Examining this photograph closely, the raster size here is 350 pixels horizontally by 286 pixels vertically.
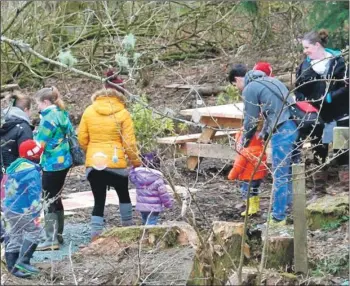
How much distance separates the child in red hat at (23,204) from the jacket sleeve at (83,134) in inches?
38.7

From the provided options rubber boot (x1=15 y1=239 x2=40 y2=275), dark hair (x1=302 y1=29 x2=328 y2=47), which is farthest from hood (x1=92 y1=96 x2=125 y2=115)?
dark hair (x1=302 y1=29 x2=328 y2=47)

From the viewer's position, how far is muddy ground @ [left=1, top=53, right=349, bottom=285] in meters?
5.60

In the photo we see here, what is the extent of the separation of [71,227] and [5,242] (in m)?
2.08

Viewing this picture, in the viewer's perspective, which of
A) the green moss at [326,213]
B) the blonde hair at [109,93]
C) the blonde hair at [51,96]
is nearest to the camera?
the green moss at [326,213]

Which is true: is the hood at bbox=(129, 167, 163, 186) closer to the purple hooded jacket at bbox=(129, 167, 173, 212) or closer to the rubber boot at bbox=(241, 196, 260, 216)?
the purple hooded jacket at bbox=(129, 167, 173, 212)

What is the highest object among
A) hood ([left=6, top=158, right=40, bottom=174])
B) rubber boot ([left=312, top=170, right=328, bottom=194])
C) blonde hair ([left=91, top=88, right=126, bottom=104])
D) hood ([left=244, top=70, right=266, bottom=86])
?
hood ([left=244, top=70, right=266, bottom=86])

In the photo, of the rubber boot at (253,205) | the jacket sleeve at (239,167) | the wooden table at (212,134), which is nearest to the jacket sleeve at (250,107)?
the jacket sleeve at (239,167)

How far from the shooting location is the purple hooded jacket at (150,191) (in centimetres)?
693

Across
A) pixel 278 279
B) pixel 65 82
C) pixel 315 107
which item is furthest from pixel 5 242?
pixel 65 82

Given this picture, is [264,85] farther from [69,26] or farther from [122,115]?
[69,26]

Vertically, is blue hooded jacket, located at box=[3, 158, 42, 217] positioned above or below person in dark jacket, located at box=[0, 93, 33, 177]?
below

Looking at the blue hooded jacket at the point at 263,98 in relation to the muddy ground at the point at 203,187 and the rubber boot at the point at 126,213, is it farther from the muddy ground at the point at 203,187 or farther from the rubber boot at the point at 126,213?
the rubber boot at the point at 126,213

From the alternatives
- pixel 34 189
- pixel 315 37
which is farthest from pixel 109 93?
pixel 315 37

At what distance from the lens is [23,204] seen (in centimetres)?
576
